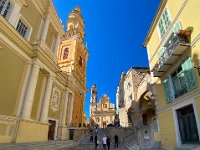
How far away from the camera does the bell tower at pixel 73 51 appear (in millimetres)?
25880

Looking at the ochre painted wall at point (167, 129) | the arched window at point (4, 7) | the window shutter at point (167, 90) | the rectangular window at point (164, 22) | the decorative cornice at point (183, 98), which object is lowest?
the ochre painted wall at point (167, 129)

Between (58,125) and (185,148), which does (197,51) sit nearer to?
(185,148)

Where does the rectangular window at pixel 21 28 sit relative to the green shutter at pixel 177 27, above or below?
above

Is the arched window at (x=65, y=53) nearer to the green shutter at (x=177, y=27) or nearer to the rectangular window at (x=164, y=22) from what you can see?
the rectangular window at (x=164, y=22)

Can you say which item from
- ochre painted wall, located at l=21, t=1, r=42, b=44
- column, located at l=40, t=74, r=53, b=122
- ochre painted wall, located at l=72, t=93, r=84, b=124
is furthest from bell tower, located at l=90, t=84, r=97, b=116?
ochre painted wall, located at l=21, t=1, r=42, b=44

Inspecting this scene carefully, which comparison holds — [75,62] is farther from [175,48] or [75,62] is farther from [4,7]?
[175,48]

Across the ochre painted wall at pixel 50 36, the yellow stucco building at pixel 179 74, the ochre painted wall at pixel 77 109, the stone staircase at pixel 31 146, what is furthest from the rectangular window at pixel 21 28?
the ochre painted wall at pixel 77 109

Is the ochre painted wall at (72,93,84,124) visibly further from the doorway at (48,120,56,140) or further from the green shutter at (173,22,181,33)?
the green shutter at (173,22,181,33)

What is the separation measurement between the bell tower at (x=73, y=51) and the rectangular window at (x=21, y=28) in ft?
35.8

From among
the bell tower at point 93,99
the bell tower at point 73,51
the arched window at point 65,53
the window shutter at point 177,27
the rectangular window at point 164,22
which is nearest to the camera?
the window shutter at point 177,27

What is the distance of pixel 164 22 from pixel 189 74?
527cm

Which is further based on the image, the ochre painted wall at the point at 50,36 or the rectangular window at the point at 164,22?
the ochre painted wall at the point at 50,36

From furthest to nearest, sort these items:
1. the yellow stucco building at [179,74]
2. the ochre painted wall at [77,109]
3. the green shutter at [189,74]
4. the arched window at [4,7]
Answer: the ochre painted wall at [77,109]
the arched window at [4,7]
the yellow stucco building at [179,74]
the green shutter at [189,74]

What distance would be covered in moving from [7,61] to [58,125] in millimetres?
10755
